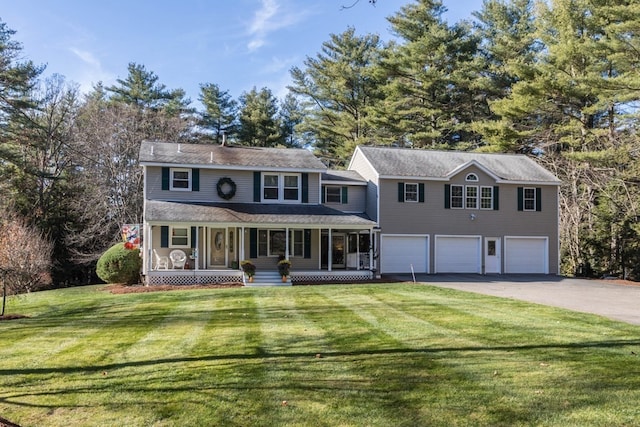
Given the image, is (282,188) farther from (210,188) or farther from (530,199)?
(530,199)

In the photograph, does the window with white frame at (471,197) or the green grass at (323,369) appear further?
the window with white frame at (471,197)

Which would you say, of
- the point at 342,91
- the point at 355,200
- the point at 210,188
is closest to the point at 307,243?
the point at 355,200

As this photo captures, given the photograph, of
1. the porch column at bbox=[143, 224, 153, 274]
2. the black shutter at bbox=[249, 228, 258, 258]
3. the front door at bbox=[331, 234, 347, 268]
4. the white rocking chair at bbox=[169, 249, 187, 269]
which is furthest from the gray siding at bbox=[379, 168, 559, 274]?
the porch column at bbox=[143, 224, 153, 274]

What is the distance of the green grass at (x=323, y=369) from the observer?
4.71 metres

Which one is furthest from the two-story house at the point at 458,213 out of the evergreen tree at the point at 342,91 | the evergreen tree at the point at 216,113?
the evergreen tree at the point at 216,113

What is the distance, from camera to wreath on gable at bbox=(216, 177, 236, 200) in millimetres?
21297

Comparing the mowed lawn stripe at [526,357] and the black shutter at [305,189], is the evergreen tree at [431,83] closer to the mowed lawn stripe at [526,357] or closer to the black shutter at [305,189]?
the black shutter at [305,189]

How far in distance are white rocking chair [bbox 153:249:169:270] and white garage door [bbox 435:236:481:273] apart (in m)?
12.9

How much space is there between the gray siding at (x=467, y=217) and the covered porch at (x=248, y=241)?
183 cm

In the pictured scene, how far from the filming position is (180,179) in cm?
2097

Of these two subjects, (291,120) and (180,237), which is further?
(291,120)

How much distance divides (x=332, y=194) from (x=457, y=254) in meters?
7.11

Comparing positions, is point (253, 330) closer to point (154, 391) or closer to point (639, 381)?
point (154, 391)

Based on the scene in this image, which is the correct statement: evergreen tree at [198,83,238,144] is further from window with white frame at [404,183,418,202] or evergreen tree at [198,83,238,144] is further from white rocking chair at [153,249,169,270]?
window with white frame at [404,183,418,202]
